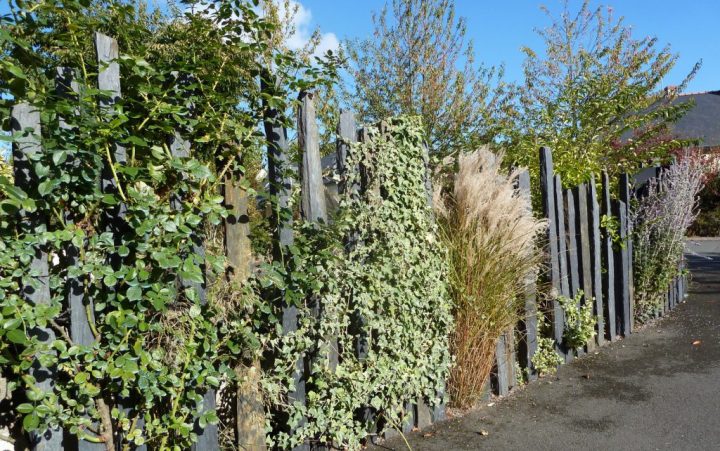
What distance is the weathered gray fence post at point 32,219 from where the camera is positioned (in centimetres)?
215

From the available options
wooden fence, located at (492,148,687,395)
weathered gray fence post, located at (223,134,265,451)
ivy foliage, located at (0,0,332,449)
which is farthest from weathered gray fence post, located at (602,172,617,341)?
ivy foliage, located at (0,0,332,449)

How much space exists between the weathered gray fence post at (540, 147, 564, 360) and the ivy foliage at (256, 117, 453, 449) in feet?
4.93

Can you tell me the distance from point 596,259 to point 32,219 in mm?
4831

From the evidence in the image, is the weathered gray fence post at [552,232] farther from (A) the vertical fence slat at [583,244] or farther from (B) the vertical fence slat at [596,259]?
(B) the vertical fence slat at [596,259]

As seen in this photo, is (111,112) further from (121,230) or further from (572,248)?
(572,248)

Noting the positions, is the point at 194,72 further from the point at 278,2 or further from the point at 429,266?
the point at 278,2

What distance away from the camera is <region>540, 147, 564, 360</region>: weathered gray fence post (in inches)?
196

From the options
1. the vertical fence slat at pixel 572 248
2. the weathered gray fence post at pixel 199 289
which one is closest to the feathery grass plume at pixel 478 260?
the vertical fence slat at pixel 572 248

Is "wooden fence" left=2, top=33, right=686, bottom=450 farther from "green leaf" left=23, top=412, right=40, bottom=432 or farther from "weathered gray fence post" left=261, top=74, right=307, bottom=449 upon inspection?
"green leaf" left=23, top=412, right=40, bottom=432

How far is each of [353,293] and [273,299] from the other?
0.48m

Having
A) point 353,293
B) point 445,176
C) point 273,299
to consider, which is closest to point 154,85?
point 273,299

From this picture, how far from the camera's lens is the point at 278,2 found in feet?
41.7

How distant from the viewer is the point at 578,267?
18.1ft

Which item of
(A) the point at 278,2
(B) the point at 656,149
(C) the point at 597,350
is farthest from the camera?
(A) the point at 278,2
